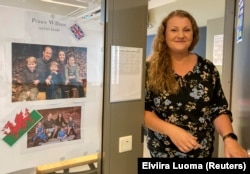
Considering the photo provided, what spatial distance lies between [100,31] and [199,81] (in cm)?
58

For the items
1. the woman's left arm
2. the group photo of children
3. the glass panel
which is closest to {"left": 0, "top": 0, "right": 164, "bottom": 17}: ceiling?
the glass panel

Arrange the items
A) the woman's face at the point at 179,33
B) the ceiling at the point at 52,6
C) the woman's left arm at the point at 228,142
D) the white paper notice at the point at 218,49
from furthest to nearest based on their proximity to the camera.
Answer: the white paper notice at the point at 218,49 < the woman's face at the point at 179,33 < the woman's left arm at the point at 228,142 < the ceiling at the point at 52,6

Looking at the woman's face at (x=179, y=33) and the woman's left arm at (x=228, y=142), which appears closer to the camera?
the woman's left arm at (x=228, y=142)

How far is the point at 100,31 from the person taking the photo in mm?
1085

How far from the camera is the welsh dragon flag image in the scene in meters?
0.89

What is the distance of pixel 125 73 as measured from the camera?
3.84 ft

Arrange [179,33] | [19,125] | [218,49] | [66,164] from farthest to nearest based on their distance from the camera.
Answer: [218,49] → [179,33] → [66,164] → [19,125]

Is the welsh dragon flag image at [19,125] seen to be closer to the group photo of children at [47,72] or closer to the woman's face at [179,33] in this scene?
the group photo of children at [47,72]

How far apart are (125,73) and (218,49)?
2.43 m

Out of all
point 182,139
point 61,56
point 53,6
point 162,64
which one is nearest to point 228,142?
point 182,139

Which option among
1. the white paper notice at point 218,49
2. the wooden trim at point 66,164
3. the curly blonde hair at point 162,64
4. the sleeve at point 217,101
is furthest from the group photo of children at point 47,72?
the white paper notice at point 218,49

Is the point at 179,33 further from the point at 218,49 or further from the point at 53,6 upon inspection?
the point at 218,49

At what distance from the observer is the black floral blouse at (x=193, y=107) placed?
4.16 feet

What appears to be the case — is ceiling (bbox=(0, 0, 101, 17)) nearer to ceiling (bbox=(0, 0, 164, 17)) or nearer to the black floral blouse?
ceiling (bbox=(0, 0, 164, 17))
